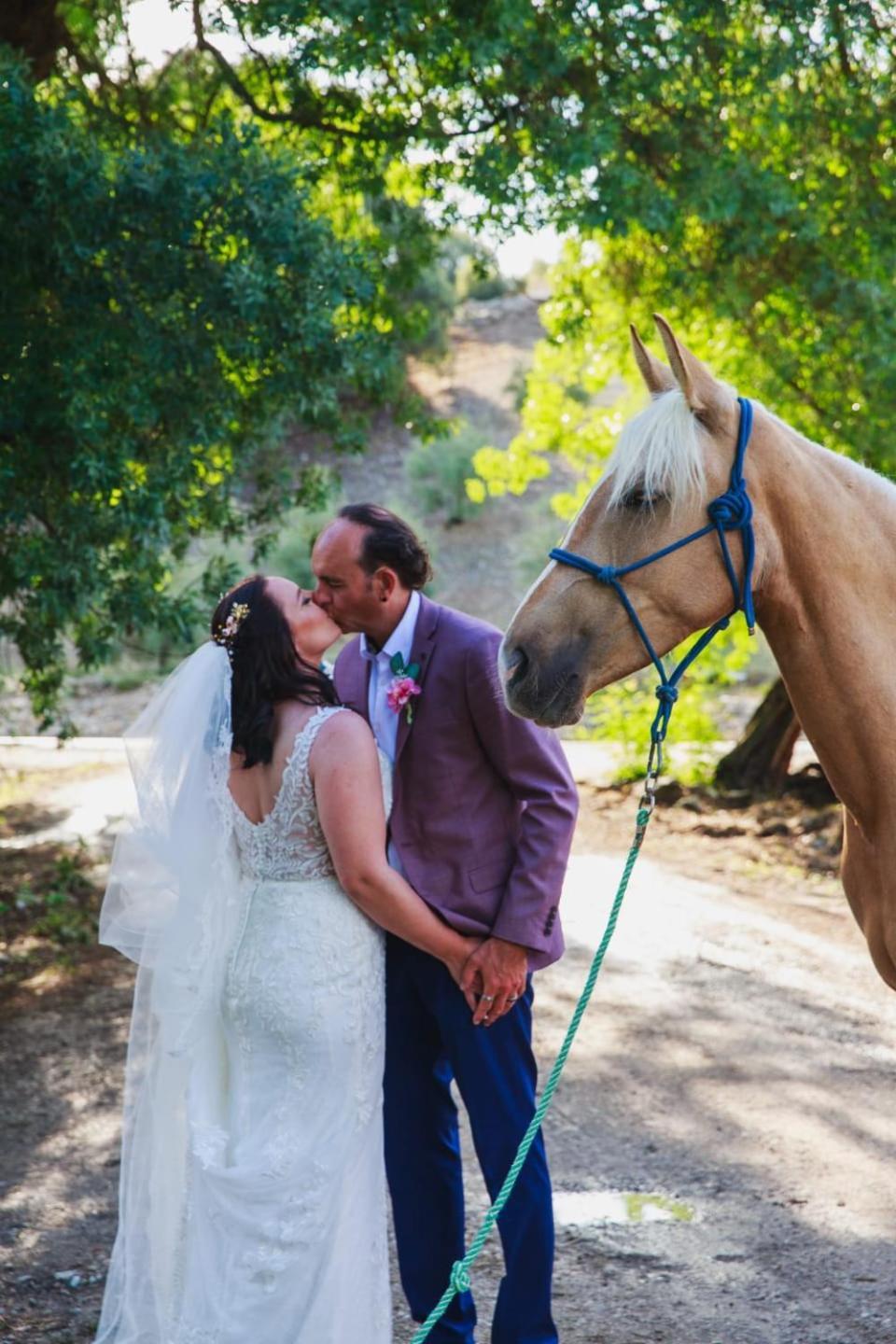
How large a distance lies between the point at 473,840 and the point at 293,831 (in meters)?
0.40

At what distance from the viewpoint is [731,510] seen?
7.95ft

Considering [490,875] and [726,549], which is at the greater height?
[726,549]

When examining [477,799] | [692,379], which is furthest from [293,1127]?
[692,379]

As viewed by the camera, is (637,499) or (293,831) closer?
(637,499)

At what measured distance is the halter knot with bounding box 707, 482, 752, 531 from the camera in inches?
95.1

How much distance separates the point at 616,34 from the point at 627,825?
5.81 metres

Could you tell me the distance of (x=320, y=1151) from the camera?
2646 millimetres

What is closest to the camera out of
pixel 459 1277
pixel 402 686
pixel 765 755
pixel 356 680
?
pixel 459 1277

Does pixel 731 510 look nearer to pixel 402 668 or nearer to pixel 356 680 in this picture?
pixel 402 668

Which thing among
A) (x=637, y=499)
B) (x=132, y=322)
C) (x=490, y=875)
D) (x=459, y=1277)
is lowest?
(x=459, y=1277)

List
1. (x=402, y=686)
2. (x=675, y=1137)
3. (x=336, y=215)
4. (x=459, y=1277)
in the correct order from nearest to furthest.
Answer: (x=459, y=1277) < (x=402, y=686) < (x=675, y=1137) < (x=336, y=215)

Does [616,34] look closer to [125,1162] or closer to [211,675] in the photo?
[211,675]

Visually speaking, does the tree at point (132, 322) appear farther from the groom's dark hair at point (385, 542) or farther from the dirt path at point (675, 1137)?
the groom's dark hair at point (385, 542)

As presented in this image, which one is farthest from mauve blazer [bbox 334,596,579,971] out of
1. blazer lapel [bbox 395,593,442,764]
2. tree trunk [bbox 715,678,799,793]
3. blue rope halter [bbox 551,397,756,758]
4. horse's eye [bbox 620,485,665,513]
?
tree trunk [bbox 715,678,799,793]
